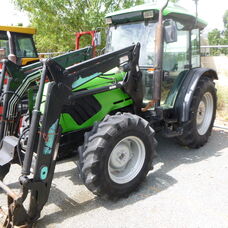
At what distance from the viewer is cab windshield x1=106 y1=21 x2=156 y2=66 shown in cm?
407

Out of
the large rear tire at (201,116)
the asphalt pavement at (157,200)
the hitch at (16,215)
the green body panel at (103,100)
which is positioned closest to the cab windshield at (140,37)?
the green body panel at (103,100)

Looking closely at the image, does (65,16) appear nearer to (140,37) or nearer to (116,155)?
(140,37)

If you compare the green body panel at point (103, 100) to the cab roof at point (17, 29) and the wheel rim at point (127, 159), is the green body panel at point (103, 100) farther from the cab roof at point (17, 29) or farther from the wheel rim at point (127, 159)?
the cab roof at point (17, 29)

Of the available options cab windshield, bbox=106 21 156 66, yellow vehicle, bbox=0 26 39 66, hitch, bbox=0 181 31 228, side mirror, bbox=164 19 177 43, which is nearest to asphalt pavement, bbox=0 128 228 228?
hitch, bbox=0 181 31 228

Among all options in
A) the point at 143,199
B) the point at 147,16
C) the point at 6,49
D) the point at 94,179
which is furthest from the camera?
the point at 6,49

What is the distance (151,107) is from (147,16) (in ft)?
4.31

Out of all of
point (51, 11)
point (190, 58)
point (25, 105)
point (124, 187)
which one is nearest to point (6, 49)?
point (51, 11)

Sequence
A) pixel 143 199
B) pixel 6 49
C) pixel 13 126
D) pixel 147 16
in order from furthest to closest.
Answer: pixel 6 49 < pixel 147 16 < pixel 13 126 < pixel 143 199

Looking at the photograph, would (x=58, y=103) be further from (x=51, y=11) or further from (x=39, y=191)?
(x=51, y=11)

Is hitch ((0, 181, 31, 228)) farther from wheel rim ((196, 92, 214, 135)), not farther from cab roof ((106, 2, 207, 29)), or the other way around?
wheel rim ((196, 92, 214, 135))

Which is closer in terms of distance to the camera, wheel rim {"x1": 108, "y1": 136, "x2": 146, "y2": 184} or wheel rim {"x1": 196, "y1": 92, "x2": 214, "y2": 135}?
wheel rim {"x1": 108, "y1": 136, "x2": 146, "y2": 184}

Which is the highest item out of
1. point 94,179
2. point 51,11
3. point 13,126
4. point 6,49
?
point 51,11

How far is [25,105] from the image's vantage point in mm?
3699

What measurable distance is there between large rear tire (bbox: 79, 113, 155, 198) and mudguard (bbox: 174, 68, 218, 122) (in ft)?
3.40
